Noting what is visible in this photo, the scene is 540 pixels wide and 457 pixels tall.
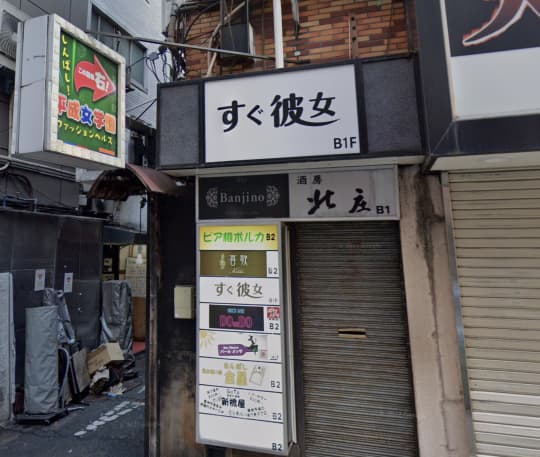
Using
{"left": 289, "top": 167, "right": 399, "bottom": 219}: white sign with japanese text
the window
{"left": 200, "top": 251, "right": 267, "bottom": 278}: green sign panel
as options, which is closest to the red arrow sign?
{"left": 200, "top": 251, "right": 267, "bottom": 278}: green sign panel

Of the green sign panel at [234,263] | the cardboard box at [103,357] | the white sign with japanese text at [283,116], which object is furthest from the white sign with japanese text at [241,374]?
the cardboard box at [103,357]

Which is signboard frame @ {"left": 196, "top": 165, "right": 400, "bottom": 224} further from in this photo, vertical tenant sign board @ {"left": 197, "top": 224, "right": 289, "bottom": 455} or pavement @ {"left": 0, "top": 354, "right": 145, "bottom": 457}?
pavement @ {"left": 0, "top": 354, "right": 145, "bottom": 457}

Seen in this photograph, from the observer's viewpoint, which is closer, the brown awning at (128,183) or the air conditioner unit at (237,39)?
the brown awning at (128,183)

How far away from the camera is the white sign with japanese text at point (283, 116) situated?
339cm

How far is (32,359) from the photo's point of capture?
6.20 metres

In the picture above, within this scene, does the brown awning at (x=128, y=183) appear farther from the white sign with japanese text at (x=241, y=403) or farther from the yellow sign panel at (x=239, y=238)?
the white sign with japanese text at (x=241, y=403)

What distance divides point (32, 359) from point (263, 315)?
5247mm

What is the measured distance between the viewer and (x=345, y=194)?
147 inches

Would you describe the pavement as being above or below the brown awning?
below

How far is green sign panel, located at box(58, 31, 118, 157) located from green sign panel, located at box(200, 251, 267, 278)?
1966mm

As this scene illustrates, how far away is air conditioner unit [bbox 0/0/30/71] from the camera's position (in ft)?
26.0

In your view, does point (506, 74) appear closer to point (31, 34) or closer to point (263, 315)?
point (263, 315)

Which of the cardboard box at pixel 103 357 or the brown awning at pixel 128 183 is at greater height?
the brown awning at pixel 128 183

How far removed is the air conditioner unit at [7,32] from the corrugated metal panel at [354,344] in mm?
9068
